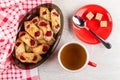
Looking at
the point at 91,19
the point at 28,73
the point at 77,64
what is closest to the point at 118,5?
the point at 91,19

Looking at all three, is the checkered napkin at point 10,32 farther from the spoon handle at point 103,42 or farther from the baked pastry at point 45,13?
the spoon handle at point 103,42

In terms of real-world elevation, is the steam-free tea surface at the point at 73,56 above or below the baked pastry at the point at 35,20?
below

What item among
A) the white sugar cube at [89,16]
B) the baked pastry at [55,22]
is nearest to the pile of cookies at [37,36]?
the baked pastry at [55,22]

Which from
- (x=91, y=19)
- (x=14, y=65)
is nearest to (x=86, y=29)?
(x=91, y=19)

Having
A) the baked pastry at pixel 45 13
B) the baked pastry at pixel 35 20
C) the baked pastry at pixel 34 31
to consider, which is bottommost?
the baked pastry at pixel 34 31

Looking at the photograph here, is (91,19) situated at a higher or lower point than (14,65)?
higher

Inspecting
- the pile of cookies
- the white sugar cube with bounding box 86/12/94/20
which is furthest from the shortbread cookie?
the white sugar cube with bounding box 86/12/94/20

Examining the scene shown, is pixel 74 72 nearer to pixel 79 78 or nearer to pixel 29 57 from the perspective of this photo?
pixel 79 78
